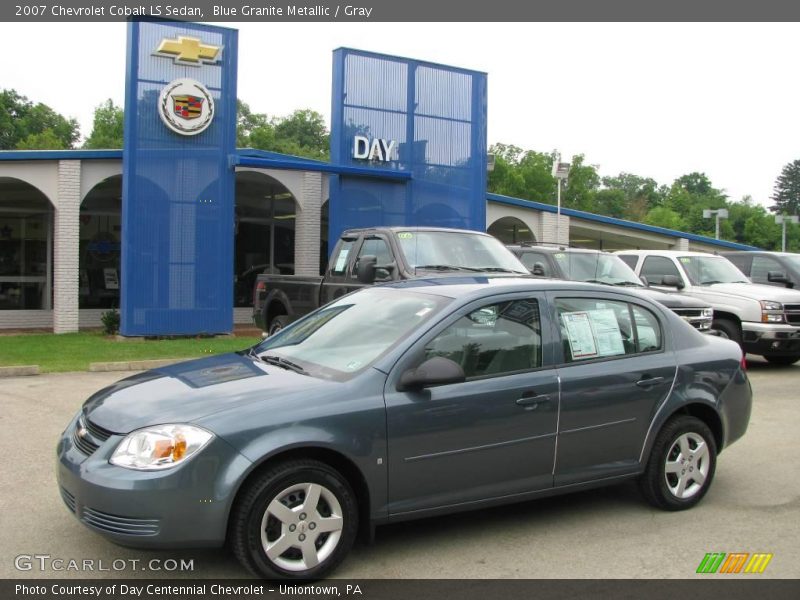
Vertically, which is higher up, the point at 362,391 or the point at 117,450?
the point at 362,391

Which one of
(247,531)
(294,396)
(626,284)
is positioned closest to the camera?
(247,531)

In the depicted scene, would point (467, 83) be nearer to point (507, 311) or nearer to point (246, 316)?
point (246, 316)

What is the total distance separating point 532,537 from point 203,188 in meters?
13.2

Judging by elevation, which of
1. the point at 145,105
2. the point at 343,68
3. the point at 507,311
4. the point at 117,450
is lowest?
the point at 117,450

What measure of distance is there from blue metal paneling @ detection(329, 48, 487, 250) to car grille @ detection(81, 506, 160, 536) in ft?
45.4

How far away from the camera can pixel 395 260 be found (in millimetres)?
9789

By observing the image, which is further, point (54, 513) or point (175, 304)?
point (175, 304)

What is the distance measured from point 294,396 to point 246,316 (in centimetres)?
1798

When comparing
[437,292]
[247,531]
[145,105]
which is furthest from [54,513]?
[145,105]

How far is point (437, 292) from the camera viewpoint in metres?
5.16

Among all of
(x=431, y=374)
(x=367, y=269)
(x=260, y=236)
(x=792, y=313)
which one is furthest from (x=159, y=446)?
(x=260, y=236)

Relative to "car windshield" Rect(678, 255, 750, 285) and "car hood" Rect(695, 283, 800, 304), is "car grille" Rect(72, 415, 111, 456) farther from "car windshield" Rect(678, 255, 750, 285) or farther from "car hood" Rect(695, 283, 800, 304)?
"car windshield" Rect(678, 255, 750, 285)

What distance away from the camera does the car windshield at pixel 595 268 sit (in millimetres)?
12102

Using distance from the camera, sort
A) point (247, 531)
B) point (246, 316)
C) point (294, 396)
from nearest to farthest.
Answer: point (247, 531) → point (294, 396) → point (246, 316)
